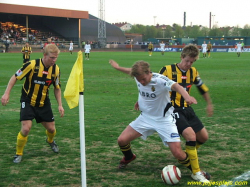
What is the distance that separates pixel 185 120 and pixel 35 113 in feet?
8.11

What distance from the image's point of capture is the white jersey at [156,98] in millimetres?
5070

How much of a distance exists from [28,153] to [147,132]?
90.5 inches

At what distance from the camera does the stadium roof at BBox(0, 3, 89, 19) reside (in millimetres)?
62375

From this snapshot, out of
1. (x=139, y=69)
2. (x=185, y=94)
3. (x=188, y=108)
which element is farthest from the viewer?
(x=188, y=108)

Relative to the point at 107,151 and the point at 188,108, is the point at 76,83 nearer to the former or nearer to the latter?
the point at 188,108

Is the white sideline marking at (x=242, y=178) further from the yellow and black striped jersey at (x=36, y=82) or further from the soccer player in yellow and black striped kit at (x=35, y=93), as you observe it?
the yellow and black striped jersey at (x=36, y=82)

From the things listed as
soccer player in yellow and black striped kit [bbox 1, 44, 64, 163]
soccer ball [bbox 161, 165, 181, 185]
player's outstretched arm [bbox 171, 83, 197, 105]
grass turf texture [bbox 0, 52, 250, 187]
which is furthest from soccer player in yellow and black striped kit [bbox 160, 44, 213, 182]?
soccer player in yellow and black striped kit [bbox 1, 44, 64, 163]

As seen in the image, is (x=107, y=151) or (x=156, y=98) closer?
(x=156, y=98)

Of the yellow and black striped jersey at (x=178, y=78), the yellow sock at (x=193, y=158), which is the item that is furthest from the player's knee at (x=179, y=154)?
the yellow and black striped jersey at (x=178, y=78)

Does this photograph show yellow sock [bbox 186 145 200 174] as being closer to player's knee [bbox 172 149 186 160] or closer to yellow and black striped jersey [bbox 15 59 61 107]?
player's knee [bbox 172 149 186 160]

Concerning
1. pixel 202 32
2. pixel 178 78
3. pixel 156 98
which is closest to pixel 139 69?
pixel 156 98

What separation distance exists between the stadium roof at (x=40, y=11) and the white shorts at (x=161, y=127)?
61161 millimetres

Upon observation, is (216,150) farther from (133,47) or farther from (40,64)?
(133,47)

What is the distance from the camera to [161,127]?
5.25 meters
